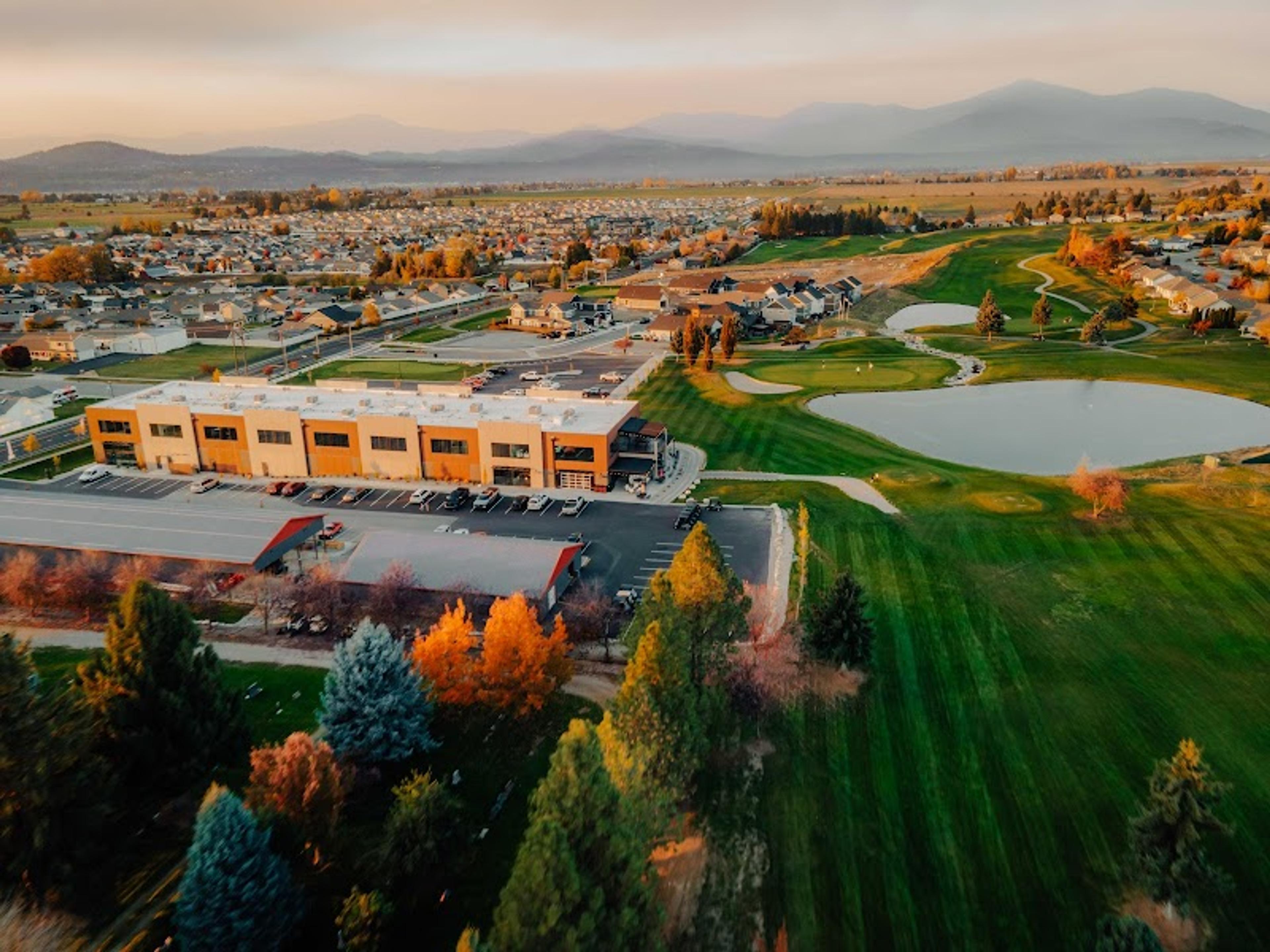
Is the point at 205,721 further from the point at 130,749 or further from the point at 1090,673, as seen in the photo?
the point at 1090,673

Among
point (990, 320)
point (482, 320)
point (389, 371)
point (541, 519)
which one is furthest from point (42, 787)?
point (482, 320)

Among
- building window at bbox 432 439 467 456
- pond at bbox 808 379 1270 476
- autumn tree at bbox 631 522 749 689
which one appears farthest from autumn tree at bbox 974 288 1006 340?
autumn tree at bbox 631 522 749 689

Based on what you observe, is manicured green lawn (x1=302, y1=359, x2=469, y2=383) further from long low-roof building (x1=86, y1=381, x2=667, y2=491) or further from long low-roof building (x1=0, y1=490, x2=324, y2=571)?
long low-roof building (x1=0, y1=490, x2=324, y2=571)

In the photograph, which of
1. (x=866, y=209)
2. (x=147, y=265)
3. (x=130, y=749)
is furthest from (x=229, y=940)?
(x=866, y=209)

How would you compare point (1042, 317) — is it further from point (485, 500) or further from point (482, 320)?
point (485, 500)

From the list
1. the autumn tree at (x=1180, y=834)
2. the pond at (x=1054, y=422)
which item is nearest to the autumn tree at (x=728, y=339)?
the pond at (x=1054, y=422)

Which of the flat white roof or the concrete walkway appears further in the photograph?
the flat white roof
